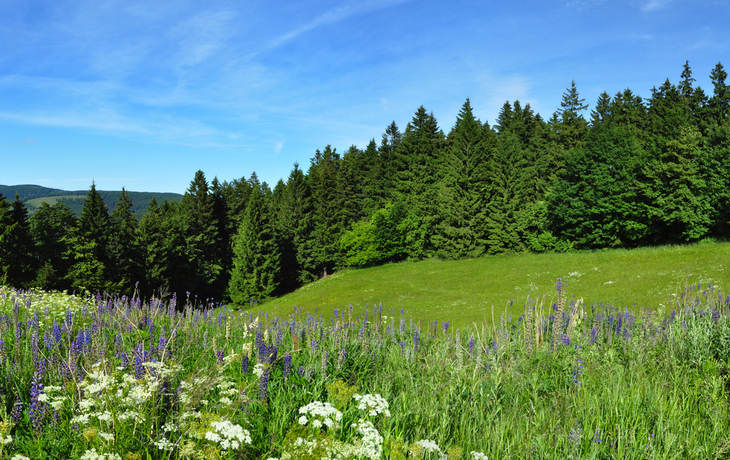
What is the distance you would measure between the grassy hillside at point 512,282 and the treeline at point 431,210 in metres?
4.06

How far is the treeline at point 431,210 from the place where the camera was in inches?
1384

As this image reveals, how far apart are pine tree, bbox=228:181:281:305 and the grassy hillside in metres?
3.11

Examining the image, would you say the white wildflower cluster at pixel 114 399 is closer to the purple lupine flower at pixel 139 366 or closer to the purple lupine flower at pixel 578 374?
the purple lupine flower at pixel 139 366

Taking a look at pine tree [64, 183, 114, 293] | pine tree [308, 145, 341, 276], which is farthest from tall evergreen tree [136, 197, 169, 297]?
pine tree [308, 145, 341, 276]

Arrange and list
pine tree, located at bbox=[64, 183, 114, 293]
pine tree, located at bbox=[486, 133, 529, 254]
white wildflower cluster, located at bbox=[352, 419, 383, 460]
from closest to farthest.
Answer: white wildflower cluster, located at bbox=[352, 419, 383, 460]
pine tree, located at bbox=[64, 183, 114, 293]
pine tree, located at bbox=[486, 133, 529, 254]

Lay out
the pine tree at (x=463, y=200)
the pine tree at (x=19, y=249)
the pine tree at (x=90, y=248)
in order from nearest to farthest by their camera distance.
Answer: the pine tree at (x=19, y=249) < the pine tree at (x=90, y=248) < the pine tree at (x=463, y=200)

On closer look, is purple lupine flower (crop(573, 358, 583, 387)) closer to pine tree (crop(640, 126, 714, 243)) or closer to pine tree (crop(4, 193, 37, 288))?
pine tree (crop(640, 126, 714, 243))

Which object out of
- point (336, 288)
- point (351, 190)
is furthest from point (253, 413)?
point (351, 190)

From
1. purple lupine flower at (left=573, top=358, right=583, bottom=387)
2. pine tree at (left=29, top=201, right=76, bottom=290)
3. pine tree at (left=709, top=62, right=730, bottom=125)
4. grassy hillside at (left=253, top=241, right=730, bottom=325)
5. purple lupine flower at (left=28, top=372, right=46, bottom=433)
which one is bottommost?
grassy hillside at (left=253, top=241, right=730, bottom=325)

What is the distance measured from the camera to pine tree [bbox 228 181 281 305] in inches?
1706

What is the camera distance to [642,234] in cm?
3728

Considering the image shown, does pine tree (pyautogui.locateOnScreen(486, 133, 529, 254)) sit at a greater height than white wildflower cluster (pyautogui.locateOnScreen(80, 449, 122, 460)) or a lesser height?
greater

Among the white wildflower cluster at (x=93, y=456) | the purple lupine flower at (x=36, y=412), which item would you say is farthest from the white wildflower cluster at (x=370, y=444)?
the purple lupine flower at (x=36, y=412)

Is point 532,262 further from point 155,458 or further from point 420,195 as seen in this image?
point 155,458
